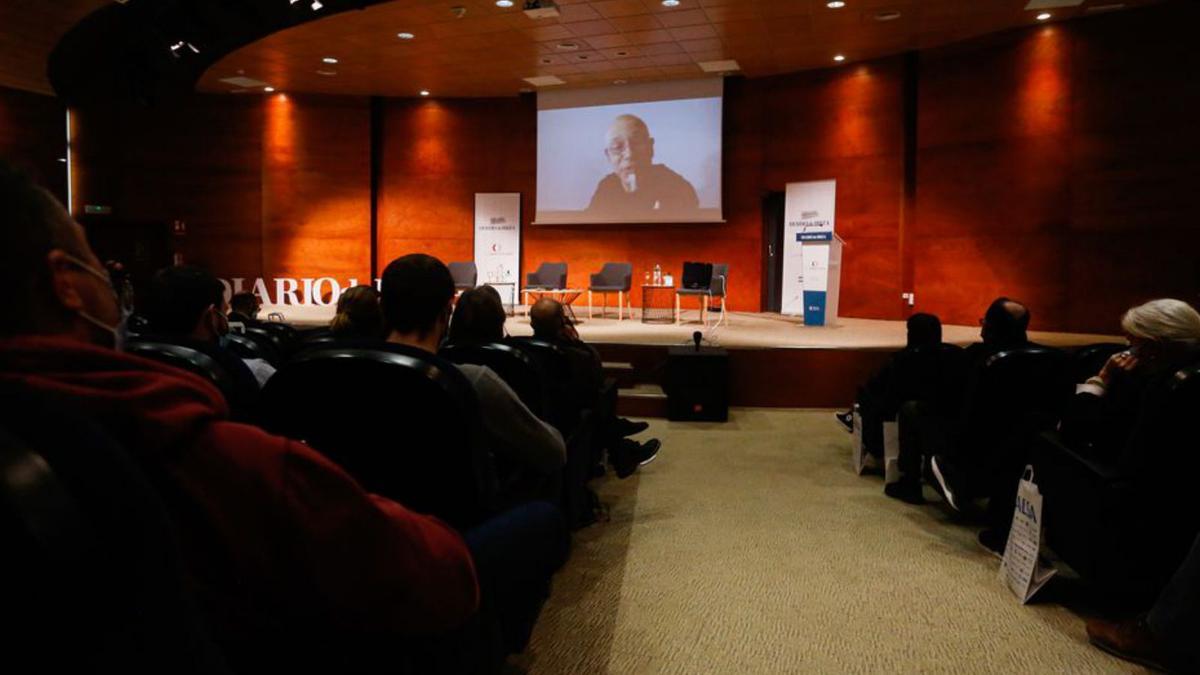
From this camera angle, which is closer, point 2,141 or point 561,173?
point 2,141

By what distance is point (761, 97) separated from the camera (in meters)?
11.4

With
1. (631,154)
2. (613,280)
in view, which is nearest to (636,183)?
(631,154)

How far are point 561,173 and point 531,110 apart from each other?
1.28m

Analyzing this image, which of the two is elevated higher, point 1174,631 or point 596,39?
point 596,39

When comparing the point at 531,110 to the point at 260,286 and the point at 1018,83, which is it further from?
the point at 1018,83

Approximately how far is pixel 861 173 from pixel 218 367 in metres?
10.4

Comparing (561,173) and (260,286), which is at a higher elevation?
(561,173)

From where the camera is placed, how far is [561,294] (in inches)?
443

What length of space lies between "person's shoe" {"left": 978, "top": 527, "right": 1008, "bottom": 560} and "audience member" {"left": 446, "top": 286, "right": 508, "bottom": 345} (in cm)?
225

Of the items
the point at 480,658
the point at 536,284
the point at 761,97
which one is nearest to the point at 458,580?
the point at 480,658

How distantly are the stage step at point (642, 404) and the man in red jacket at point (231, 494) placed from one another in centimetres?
527

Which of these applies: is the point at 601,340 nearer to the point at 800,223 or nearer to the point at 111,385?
the point at 800,223

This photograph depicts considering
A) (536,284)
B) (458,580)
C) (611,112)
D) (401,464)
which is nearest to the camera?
(458,580)

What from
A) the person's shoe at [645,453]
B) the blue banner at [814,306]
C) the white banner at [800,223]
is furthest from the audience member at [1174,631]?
the white banner at [800,223]
